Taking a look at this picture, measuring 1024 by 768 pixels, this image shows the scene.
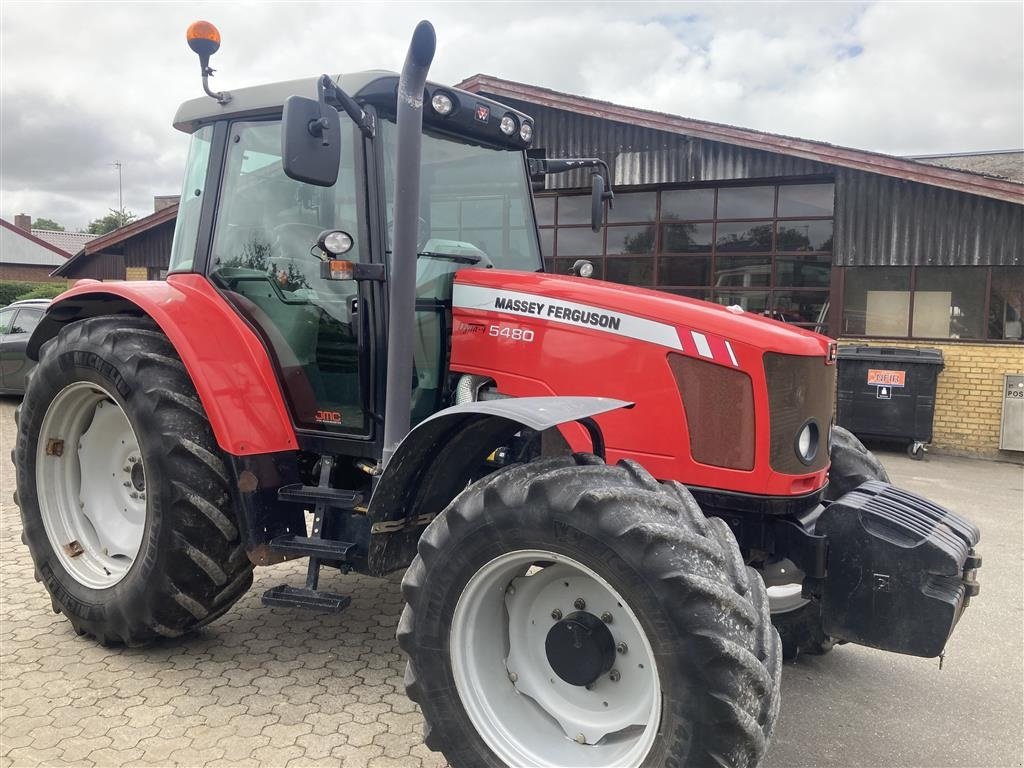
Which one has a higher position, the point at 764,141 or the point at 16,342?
the point at 764,141

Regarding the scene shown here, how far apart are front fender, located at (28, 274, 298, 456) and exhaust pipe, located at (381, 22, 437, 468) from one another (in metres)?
0.63

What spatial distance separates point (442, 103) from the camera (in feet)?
10.7

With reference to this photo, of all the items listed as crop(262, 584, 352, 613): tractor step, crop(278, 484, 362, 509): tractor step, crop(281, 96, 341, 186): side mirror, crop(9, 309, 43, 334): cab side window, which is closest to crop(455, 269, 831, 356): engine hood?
crop(281, 96, 341, 186): side mirror

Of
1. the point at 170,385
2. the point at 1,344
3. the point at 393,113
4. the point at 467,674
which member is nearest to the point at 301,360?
the point at 170,385

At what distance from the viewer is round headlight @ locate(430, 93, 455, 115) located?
3254 mm

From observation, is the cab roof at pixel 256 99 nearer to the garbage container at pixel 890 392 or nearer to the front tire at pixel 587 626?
the front tire at pixel 587 626

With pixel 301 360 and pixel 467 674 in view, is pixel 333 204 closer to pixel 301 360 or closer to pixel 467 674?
pixel 301 360

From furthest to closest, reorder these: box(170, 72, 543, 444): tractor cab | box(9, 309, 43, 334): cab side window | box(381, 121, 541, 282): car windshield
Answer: box(9, 309, 43, 334): cab side window < box(381, 121, 541, 282): car windshield < box(170, 72, 543, 444): tractor cab

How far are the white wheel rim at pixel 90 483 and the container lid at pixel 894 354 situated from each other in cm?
909

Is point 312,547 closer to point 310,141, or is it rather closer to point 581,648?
point 581,648

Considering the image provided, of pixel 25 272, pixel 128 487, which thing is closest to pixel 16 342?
pixel 128 487

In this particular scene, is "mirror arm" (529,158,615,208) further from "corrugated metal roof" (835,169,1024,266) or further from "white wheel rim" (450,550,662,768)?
"corrugated metal roof" (835,169,1024,266)

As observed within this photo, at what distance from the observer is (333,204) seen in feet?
10.9

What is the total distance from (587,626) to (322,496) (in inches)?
53.8
